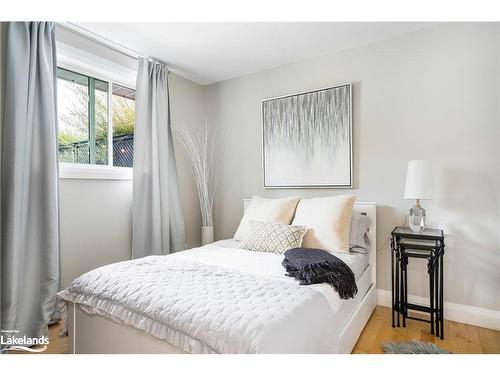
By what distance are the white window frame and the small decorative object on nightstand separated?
2.47m

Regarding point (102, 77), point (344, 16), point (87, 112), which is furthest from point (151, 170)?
point (344, 16)

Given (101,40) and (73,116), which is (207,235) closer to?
Answer: (73,116)

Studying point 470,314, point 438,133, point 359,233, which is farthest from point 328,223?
point 470,314

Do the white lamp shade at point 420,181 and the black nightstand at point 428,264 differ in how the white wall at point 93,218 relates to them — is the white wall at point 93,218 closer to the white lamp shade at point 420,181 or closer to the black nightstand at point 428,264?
the black nightstand at point 428,264

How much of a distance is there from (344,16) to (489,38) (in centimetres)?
139

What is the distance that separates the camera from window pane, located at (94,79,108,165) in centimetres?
261

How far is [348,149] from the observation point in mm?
2580

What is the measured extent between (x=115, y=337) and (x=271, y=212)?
1453mm

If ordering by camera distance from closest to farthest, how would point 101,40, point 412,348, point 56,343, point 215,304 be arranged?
1. point 215,304
2. point 412,348
3. point 56,343
4. point 101,40

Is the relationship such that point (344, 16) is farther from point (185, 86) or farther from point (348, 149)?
point (185, 86)

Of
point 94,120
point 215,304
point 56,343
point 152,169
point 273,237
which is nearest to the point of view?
point 215,304

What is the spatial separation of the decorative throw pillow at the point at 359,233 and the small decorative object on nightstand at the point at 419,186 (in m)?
0.37

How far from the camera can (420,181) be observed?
2.04m

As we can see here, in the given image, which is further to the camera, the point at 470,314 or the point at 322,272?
the point at 470,314
